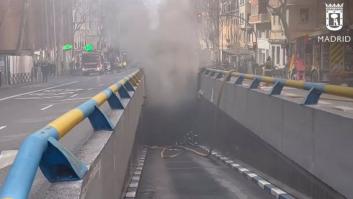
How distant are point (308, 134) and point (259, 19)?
5782 cm

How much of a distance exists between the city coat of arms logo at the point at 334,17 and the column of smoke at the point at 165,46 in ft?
56.9

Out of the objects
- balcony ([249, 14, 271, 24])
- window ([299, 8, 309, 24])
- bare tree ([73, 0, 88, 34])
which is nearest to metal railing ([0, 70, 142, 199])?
window ([299, 8, 309, 24])

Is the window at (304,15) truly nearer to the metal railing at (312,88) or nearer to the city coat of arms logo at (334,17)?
the city coat of arms logo at (334,17)

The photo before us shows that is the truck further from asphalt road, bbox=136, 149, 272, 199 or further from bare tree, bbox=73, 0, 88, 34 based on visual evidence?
asphalt road, bbox=136, 149, 272, 199

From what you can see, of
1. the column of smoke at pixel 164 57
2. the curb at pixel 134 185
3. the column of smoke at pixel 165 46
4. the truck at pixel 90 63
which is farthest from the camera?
the truck at pixel 90 63

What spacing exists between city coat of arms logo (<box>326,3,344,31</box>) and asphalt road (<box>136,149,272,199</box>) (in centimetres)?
2776

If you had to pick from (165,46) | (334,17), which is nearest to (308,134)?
(165,46)

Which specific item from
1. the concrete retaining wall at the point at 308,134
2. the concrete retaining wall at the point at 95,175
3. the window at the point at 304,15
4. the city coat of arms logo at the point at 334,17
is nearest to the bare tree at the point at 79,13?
the window at the point at 304,15

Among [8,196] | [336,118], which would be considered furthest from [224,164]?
[8,196]

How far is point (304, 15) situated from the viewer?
50.7 meters

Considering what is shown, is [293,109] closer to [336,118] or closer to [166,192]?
[336,118]

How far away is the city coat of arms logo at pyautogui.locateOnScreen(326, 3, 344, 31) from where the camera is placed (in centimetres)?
4024

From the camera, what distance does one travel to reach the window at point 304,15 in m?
50.5

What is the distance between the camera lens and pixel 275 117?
9211 millimetres
